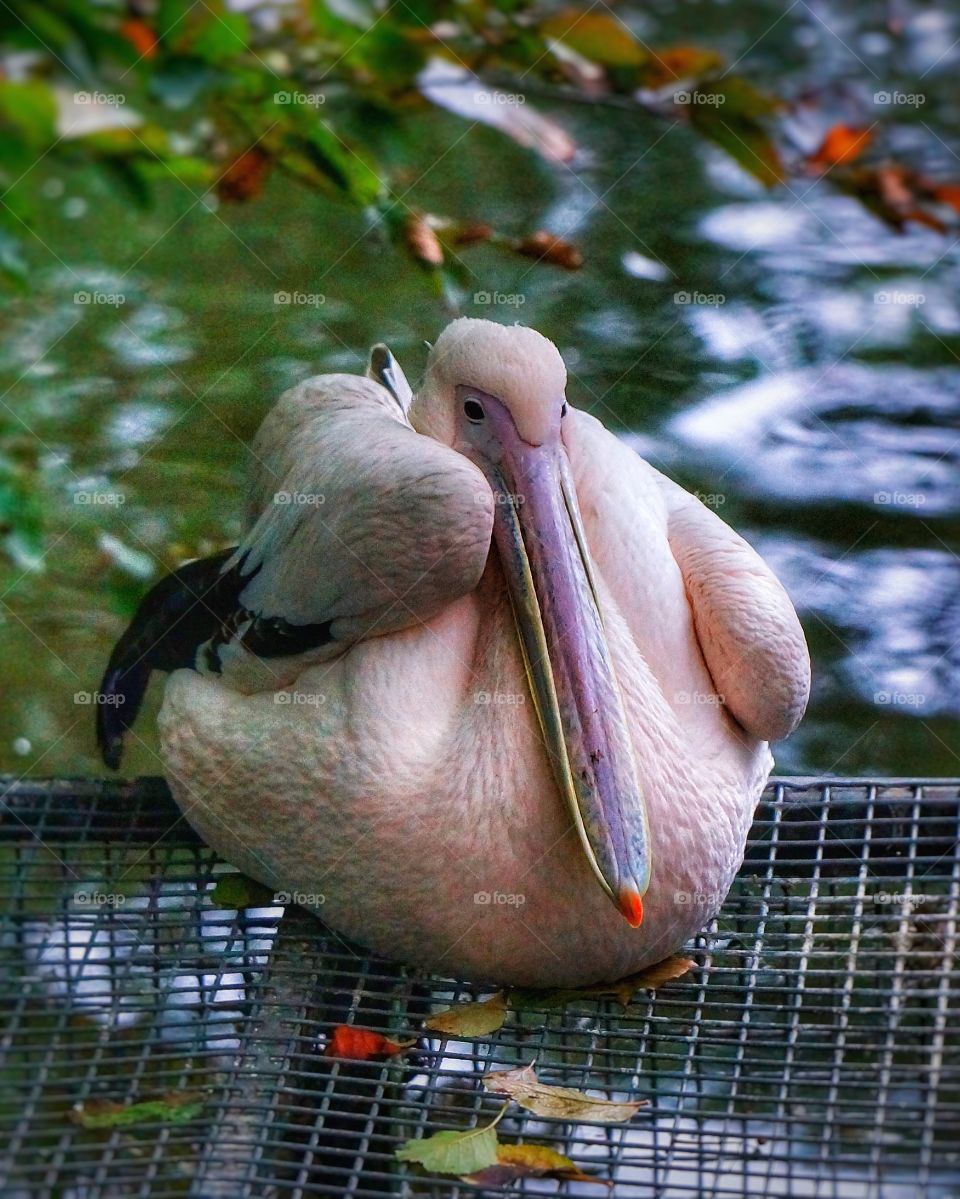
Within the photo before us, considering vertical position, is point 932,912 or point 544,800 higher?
point 544,800

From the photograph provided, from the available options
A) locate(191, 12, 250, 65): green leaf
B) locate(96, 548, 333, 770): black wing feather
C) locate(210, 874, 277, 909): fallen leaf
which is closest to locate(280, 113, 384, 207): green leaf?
locate(191, 12, 250, 65): green leaf

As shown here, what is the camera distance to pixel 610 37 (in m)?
1.79

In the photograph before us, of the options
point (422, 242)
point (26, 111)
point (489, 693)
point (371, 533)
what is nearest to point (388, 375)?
point (422, 242)

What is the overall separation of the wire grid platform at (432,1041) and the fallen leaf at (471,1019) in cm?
2

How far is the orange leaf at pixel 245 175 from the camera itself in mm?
2213

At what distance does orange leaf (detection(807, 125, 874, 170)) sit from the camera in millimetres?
3420

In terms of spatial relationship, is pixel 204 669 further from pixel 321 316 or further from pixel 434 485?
pixel 321 316

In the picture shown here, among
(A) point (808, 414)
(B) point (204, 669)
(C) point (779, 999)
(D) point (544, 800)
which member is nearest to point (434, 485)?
(D) point (544, 800)

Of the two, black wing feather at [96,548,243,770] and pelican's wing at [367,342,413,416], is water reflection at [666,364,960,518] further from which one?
black wing feather at [96,548,243,770]

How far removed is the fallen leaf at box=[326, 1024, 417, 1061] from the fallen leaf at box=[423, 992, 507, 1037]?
0.06 meters

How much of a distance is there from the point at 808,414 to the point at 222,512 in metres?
1.86

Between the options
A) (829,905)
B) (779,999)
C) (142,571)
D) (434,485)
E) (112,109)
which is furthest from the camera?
(142,571)

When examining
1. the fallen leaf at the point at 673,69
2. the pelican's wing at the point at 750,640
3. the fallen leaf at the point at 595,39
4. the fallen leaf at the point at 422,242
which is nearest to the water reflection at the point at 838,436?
the fallen leaf at the point at 422,242

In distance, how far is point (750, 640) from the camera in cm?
244
